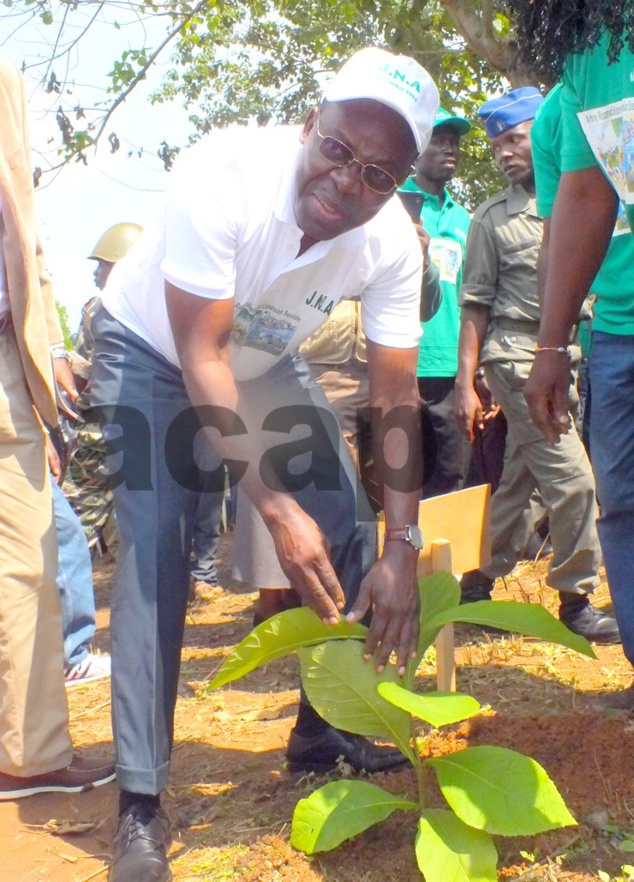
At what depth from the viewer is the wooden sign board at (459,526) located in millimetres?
3041

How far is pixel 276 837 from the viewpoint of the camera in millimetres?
2346

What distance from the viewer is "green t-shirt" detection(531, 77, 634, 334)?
8.71ft

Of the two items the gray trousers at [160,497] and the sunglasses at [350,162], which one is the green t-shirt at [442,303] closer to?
the gray trousers at [160,497]

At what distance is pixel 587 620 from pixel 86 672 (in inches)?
78.8

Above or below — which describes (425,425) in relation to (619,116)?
below

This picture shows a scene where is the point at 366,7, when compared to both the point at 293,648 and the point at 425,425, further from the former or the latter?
the point at 293,648

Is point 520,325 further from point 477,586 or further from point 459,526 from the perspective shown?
point 459,526

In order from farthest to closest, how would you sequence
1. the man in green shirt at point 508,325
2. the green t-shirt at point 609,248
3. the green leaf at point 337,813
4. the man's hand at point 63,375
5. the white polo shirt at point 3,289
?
the man in green shirt at point 508,325, the man's hand at point 63,375, the white polo shirt at point 3,289, the green t-shirt at point 609,248, the green leaf at point 337,813

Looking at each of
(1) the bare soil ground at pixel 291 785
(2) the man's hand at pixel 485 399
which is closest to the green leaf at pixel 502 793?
(1) the bare soil ground at pixel 291 785

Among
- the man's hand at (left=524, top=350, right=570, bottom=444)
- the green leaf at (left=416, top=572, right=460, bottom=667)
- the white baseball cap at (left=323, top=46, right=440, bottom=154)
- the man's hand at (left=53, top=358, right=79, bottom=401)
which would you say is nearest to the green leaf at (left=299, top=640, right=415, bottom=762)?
the green leaf at (left=416, top=572, right=460, bottom=667)

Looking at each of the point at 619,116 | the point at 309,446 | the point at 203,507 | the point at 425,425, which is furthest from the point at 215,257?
the point at 203,507

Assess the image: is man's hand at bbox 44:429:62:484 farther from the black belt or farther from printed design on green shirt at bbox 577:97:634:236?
the black belt

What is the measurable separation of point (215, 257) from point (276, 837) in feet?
4.48

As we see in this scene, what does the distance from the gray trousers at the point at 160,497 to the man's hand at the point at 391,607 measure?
0.24m
